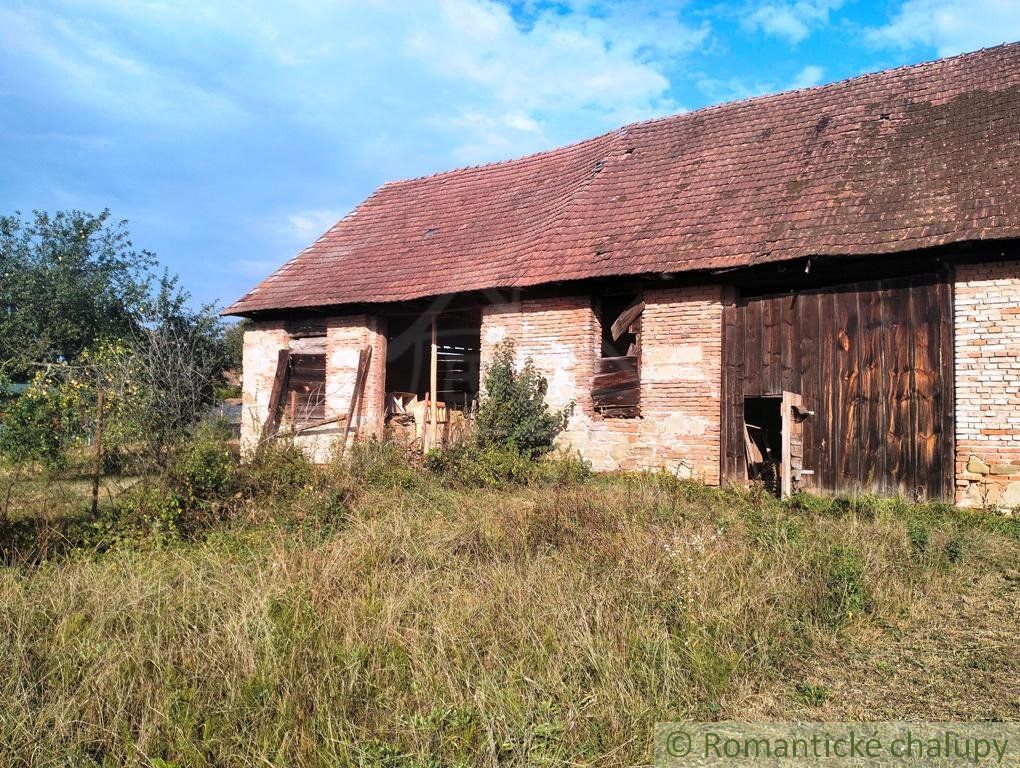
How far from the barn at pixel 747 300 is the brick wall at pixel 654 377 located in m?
0.03

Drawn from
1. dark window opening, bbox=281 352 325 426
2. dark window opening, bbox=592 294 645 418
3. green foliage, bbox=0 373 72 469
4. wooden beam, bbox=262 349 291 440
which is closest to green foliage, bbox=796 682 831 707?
dark window opening, bbox=592 294 645 418

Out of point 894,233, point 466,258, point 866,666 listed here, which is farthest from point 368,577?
point 466,258

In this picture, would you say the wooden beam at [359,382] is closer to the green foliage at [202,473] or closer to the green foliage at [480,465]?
the green foliage at [480,465]

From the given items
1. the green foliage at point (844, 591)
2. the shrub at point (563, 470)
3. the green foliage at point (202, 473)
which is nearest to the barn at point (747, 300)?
the shrub at point (563, 470)

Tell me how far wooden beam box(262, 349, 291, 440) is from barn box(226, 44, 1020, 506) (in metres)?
0.05

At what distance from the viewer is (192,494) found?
7449 millimetres

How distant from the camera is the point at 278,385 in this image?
51.1 ft

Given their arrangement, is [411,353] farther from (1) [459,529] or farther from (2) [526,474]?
(1) [459,529]

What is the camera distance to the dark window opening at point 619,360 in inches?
467

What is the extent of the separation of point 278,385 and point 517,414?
618 centimetres

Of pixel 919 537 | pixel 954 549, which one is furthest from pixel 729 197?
pixel 954 549

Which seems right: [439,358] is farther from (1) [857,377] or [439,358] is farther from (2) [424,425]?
(1) [857,377]

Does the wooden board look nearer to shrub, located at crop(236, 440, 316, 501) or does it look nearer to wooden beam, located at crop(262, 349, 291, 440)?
shrub, located at crop(236, 440, 316, 501)

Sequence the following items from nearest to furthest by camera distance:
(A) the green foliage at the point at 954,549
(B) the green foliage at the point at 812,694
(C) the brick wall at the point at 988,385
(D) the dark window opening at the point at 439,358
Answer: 1. (B) the green foliage at the point at 812,694
2. (A) the green foliage at the point at 954,549
3. (C) the brick wall at the point at 988,385
4. (D) the dark window opening at the point at 439,358
